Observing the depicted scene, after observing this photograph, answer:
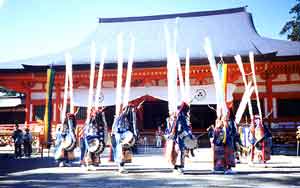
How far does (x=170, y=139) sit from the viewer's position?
24.8ft

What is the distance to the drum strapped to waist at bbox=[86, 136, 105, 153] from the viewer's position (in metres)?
8.25

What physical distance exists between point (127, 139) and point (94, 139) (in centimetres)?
95

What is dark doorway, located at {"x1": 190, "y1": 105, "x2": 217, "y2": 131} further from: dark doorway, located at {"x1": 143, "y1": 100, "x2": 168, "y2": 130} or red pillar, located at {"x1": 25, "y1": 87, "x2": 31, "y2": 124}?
red pillar, located at {"x1": 25, "y1": 87, "x2": 31, "y2": 124}

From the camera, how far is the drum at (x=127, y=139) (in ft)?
25.5

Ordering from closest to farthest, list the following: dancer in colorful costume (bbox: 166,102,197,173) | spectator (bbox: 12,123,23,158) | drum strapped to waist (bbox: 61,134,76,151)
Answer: dancer in colorful costume (bbox: 166,102,197,173)
drum strapped to waist (bbox: 61,134,76,151)
spectator (bbox: 12,123,23,158)

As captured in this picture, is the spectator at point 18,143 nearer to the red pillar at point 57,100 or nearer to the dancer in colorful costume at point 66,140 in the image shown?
the red pillar at point 57,100

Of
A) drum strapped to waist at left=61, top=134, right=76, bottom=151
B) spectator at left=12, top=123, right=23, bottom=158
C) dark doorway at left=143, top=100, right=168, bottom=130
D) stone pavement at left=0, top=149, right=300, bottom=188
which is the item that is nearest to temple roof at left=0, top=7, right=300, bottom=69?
dark doorway at left=143, top=100, right=168, bottom=130

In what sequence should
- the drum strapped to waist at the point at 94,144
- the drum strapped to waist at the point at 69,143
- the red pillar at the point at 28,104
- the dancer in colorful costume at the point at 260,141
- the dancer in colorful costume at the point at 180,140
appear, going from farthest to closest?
the red pillar at the point at 28,104
the dancer in colorful costume at the point at 260,141
the drum strapped to waist at the point at 69,143
the drum strapped to waist at the point at 94,144
the dancer in colorful costume at the point at 180,140

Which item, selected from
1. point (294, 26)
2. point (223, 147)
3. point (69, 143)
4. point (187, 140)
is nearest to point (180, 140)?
point (187, 140)

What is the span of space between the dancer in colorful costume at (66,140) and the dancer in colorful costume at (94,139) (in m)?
0.56

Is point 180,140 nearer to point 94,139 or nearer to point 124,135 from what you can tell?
point 124,135

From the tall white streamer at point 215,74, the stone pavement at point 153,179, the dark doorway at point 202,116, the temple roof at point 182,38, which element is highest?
the temple roof at point 182,38

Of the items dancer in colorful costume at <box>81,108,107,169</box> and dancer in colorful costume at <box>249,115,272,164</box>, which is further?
dancer in colorful costume at <box>249,115,272,164</box>

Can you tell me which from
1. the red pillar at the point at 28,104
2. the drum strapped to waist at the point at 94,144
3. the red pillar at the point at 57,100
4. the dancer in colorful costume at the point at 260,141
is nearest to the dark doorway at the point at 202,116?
the red pillar at the point at 57,100
